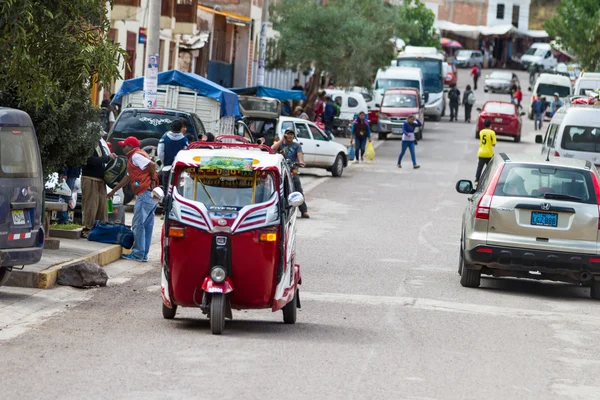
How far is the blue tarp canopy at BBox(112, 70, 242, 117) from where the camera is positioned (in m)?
30.0

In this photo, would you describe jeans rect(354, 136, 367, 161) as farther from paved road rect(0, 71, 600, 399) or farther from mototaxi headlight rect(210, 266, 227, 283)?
mototaxi headlight rect(210, 266, 227, 283)

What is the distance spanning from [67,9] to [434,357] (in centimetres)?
672

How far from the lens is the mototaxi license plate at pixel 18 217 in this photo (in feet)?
43.9

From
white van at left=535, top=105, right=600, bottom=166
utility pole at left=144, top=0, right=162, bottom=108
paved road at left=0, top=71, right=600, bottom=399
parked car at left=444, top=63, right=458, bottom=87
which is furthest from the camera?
parked car at left=444, top=63, right=458, bottom=87

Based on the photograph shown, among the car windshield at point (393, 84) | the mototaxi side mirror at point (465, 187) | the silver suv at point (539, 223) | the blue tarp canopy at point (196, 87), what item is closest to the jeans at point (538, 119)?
the car windshield at point (393, 84)

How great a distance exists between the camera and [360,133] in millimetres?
40281

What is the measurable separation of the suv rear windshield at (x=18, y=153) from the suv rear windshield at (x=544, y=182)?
5.56 meters

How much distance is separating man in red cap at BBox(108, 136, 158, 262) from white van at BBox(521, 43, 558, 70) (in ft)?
294

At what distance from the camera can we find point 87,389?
903 centimetres

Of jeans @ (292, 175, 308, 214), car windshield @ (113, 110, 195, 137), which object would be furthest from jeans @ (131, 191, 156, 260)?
car windshield @ (113, 110, 195, 137)

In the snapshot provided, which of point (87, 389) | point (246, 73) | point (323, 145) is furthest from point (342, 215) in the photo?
point (246, 73)

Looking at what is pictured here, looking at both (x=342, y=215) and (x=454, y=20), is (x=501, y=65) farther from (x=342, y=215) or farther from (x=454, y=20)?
Result: (x=342, y=215)

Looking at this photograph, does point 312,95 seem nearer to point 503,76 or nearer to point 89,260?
point 503,76

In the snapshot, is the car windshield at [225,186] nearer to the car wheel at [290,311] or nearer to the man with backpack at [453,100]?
the car wheel at [290,311]
